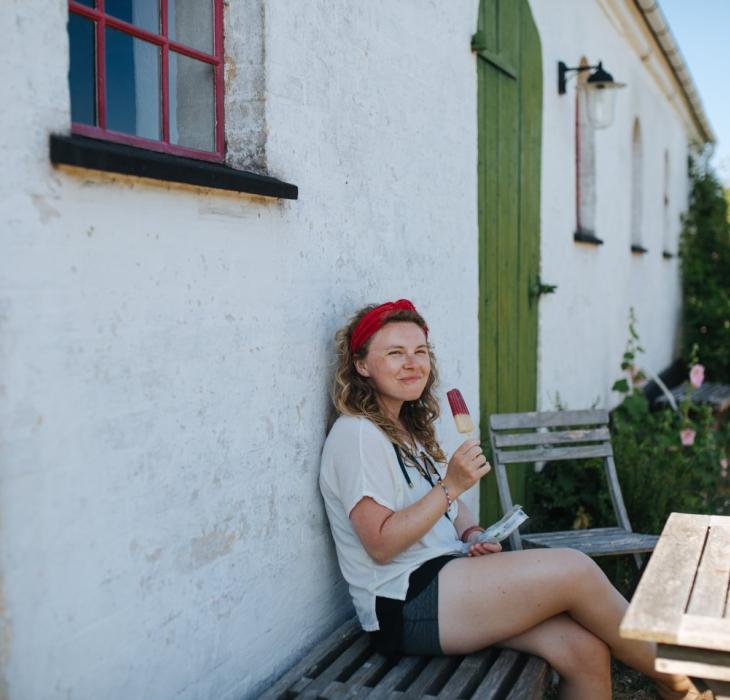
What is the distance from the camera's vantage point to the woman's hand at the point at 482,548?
2.78 m

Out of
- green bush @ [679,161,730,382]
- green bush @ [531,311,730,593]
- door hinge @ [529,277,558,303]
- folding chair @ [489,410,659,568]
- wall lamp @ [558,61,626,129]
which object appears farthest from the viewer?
green bush @ [679,161,730,382]

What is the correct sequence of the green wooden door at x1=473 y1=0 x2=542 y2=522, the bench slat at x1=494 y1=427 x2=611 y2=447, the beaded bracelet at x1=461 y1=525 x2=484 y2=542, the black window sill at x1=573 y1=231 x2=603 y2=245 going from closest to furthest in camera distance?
the beaded bracelet at x1=461 y1=525 x2=484 y2=542 < the bench slat at x1=494 y1=427 x2=611 y2=447 < the green wooden door at x1=473 y1=0 x2=542 y2=522 < the black window sill at x1=573 y1=231 x2=603 y2=245

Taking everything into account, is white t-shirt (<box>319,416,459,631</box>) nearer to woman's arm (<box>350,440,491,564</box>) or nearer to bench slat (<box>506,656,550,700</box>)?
woman's arm (<box>350,440,491,564</box>)

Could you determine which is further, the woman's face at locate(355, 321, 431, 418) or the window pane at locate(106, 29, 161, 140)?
the woman's face at locate(355, 321, 431, 418)

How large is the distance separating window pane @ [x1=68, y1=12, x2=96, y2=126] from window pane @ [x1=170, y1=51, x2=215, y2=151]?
0.37 meters

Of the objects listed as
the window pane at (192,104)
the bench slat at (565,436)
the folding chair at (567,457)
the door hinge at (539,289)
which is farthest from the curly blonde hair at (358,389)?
the door hinge at (539,289)

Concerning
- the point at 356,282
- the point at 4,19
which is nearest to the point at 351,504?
the point at 356,282

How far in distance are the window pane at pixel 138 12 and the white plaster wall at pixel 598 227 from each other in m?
3.73

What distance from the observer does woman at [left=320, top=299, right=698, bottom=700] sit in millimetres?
2598

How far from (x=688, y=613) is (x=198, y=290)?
1434 millimetres

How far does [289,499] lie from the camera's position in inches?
107

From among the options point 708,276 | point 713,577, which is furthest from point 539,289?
point 708,276

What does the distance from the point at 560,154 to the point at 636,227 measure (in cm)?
435

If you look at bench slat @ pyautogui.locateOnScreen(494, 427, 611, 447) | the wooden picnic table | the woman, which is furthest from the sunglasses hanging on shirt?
bench slat @ pyautogui.locateOnScreen(494, 427, 611, 447)
